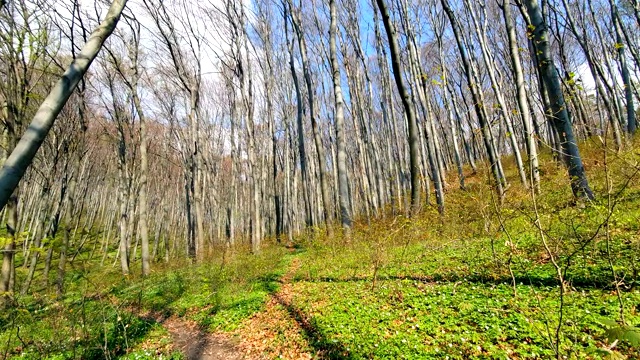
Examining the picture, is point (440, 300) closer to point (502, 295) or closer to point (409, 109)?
point (502, 295)

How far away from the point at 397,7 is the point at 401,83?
988cm

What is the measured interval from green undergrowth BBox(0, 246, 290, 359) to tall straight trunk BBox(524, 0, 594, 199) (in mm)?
7056

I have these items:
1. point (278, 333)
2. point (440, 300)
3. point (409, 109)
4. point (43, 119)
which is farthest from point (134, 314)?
point (409, 109)

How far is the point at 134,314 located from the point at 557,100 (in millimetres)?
10998

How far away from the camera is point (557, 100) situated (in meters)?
5.49

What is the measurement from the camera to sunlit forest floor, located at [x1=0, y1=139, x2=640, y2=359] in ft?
9.29

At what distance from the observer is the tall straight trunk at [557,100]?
18.2ft

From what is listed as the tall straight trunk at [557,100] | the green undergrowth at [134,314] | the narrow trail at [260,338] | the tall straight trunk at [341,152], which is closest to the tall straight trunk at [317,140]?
the tall straight trunk at [341,152]

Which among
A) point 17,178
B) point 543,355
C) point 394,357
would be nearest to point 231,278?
point 394,357

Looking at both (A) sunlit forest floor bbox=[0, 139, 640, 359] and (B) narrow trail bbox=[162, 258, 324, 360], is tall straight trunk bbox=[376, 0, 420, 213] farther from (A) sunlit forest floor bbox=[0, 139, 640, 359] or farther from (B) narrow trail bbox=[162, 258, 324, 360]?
(B) narrow trail bbox=[162, 258, 324, 360]

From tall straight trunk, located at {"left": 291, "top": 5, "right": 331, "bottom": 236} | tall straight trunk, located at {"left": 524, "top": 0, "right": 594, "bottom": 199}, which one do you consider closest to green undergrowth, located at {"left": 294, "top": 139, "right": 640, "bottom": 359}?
tall straight trunk, located at {"left": 524, "top": 0, "right": 594, "bottom": 199}

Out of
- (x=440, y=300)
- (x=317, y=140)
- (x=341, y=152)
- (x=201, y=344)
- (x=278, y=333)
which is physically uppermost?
(x=317, y=140)

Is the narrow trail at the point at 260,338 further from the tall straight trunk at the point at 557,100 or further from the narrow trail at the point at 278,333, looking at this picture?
the tall straight trunk at the point at 557,100

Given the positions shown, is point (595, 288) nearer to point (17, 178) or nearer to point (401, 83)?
point (401, 83)
